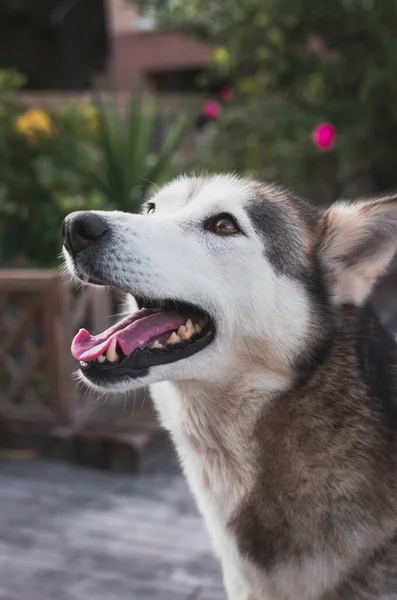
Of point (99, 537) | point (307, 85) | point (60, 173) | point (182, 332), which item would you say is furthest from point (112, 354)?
point (307, 85)

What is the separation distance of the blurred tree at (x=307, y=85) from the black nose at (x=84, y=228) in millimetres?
4645

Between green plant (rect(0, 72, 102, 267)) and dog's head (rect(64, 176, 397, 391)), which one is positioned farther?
green plant (rect(0, 72, 102, 267))

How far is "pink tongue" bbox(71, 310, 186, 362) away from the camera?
5.67 ft

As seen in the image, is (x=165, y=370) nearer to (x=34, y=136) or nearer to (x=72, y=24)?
(x=34, y=136)

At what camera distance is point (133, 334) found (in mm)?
1762

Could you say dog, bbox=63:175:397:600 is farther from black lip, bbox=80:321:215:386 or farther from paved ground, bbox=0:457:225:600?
paved ground, bbox=0:457:225:600

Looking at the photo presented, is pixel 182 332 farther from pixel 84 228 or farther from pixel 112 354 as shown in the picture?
pixel 84 228

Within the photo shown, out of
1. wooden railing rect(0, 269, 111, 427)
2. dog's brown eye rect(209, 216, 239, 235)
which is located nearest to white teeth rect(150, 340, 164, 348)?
dog's brown eye rect(209, 216, 239, 235)

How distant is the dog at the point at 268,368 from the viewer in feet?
5.55

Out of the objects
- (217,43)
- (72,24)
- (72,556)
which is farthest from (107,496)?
(72,24)

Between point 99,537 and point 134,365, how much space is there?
171 centimetres

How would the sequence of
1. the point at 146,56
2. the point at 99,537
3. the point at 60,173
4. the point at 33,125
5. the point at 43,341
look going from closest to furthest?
1. the point at 99,537
2. the point at 43,341
3. the point at 60,173
4. the point at 33,125
5. the point at 146,56

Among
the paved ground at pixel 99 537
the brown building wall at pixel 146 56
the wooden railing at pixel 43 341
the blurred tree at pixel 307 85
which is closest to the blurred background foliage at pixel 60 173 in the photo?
the wooden railing at pixel 43 341

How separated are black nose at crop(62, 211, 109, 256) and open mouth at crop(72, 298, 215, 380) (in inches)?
10.0
